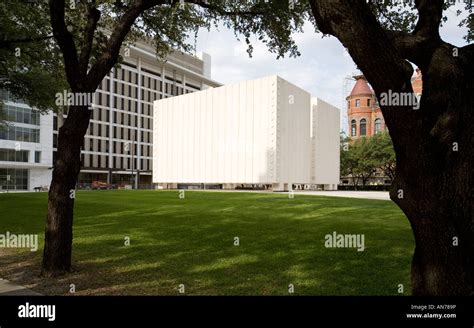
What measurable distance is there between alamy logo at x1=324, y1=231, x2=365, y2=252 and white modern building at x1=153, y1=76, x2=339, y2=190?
4382cm

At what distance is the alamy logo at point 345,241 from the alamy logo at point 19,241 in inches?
300

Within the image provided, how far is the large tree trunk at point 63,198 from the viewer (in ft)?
24.8

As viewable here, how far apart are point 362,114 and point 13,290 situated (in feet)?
299

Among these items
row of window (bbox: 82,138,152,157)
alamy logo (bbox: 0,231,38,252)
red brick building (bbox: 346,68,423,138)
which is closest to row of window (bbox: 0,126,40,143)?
row of window (bbox: 82,138,152,157)

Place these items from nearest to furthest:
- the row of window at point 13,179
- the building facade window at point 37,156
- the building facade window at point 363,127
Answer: the row of window at point 13,179 → the building facade window at point 37,156 → the building facade window at point 363,127

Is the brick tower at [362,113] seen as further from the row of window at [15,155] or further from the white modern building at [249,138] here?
the row of window at [15,155]

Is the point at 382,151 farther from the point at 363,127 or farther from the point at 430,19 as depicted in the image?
the point at 430,19

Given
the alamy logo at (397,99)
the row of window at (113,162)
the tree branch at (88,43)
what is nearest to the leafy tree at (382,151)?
the row of window at (113,162)

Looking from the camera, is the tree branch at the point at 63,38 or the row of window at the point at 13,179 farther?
the row of window at the point at 13,179

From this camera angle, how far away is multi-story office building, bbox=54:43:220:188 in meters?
81.2

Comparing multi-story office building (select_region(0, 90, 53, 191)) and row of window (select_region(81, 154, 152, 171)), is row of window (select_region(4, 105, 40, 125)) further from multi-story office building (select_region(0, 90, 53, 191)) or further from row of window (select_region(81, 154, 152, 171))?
row of window (select_region(81, 154, 152, 171))
